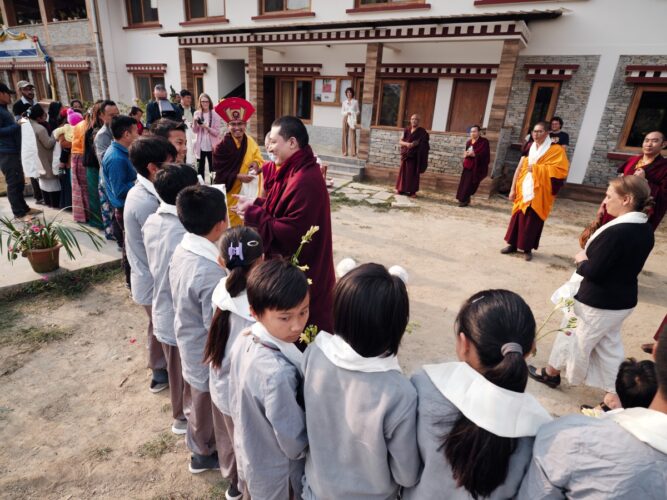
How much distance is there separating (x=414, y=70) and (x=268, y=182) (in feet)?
29.0

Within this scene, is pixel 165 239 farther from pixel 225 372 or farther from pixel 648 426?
pixel 648 426

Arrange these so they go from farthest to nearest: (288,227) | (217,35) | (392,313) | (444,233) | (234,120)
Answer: (217,35), (444,233), (234,120), (288,227), (392,313)

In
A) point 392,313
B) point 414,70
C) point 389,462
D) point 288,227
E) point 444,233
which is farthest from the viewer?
point 414,70

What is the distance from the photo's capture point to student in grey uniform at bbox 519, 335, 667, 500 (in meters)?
0.76

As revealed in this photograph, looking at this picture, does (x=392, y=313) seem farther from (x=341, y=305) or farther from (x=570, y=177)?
(x=570, y=177)

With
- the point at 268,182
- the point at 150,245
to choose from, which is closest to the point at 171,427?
the point at 150,245

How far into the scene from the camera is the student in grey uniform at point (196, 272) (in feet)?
5.25

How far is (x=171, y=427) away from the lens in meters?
2.23

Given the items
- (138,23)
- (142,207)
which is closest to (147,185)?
(142,207)

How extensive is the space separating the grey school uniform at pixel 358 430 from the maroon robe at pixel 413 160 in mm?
7603

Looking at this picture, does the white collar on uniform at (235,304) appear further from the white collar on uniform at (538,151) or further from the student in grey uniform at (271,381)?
the white collar on uniform at (538,151)

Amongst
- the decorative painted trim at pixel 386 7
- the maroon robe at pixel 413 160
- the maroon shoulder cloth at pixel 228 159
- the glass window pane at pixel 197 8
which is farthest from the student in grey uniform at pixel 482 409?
the glass window pane at pixel 197 8

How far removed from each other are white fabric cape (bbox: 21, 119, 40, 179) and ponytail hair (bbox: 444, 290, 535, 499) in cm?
600

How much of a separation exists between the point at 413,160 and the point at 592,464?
25.8 ft
